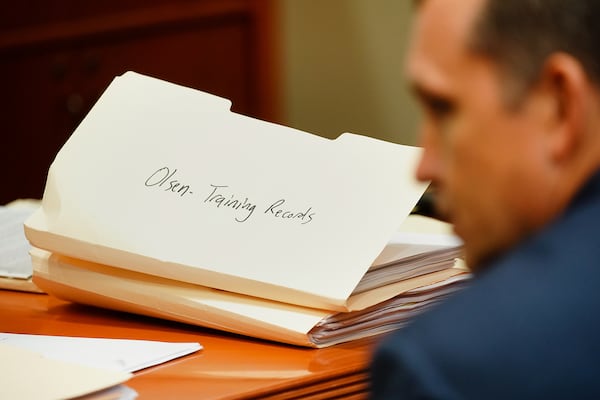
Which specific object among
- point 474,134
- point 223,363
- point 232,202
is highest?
point 474,134

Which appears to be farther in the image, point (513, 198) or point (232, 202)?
point (232, 202)

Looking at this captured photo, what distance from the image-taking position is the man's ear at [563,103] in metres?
0.51

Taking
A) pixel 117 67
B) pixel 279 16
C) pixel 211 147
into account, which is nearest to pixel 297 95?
pixel 279 16

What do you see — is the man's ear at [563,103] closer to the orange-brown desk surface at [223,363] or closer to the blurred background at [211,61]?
the orange-brown desk surface at [223,363]

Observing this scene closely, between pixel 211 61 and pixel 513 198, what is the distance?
252 cm

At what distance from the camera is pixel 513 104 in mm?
519

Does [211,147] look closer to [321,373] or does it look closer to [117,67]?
[321,373]

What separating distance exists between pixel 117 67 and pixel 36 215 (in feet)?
6.30

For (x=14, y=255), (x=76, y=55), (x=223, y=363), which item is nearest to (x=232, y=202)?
(x=223, y=363)

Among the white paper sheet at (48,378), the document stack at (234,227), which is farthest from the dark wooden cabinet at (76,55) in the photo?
the white paper sheet at (48,378)

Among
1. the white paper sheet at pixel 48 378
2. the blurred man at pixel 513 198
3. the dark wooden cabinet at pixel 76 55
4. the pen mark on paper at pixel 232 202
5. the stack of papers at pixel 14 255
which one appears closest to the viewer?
the blurred man at pixel 513 198

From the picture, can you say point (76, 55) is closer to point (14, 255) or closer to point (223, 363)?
point (14, 255)

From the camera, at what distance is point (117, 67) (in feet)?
9.41

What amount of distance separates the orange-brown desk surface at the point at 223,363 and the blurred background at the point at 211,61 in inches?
74.1
